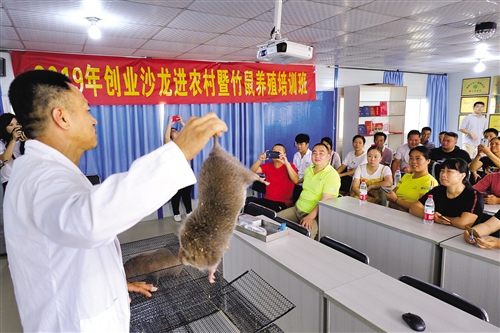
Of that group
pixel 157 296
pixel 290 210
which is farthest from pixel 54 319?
pixel 290 210

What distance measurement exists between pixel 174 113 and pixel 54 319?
4399 mm

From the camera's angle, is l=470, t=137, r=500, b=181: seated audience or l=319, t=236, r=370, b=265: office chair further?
l=470, t=137, r=500, b=181: seated audience

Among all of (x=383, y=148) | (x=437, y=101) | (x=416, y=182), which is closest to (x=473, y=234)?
(x=416, y=182)

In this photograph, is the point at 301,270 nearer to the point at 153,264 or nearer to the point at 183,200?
the point at 153,264

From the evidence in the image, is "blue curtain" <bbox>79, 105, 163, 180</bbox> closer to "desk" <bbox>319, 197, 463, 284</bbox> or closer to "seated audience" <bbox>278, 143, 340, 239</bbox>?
"seated audience" <bbox>278, 143, 340, 239</bbox>

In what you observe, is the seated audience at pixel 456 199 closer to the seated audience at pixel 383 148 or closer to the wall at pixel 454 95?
the seated audience at pixel 383 148

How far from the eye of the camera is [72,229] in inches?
23.6

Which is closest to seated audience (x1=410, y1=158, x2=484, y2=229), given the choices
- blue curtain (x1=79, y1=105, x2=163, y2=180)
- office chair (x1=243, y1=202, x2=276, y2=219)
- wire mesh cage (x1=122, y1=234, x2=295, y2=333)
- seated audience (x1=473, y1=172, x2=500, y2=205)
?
seated audience (x1=473, y1=172, x2=500, y2=205)

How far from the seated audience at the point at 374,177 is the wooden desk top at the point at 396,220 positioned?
761 millimetres

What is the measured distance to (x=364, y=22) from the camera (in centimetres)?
325

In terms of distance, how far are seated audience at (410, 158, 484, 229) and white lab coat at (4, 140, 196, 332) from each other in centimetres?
246

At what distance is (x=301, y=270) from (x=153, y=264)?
90cm

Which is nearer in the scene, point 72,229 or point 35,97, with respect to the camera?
point 72,229

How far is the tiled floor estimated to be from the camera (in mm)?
2572
